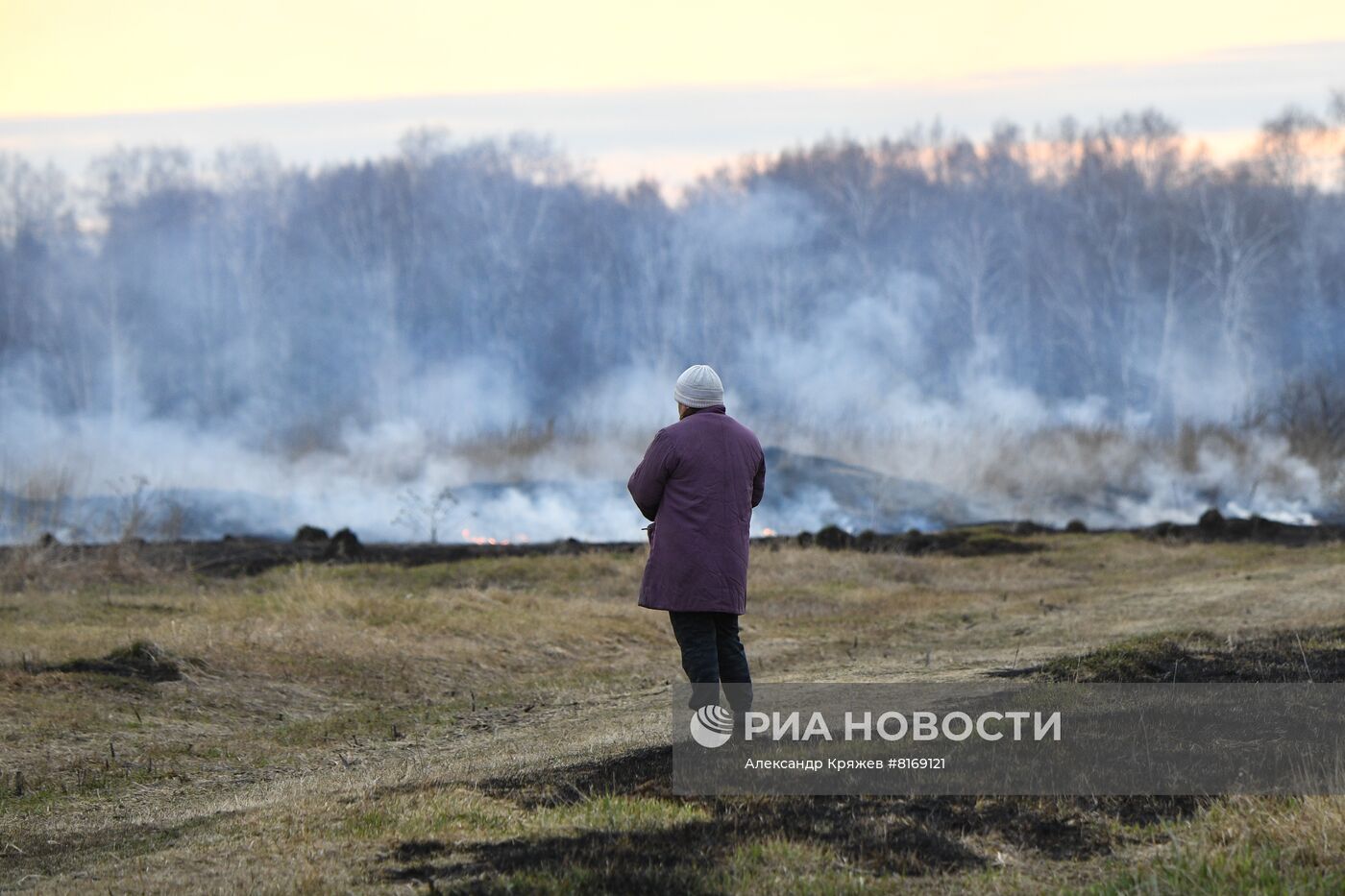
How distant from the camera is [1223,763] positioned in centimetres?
760

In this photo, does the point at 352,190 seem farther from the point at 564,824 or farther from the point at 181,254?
the point at 564,824

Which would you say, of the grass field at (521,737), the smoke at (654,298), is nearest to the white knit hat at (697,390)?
the grass field at (521,737)

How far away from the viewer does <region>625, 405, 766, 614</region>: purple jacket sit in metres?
8.18

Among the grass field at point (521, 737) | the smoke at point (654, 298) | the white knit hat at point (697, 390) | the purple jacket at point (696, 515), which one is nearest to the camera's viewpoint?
the grass field at point (521, 737)

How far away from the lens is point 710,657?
827cm

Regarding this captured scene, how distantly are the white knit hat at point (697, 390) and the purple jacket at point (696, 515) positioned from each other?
4.3 inches

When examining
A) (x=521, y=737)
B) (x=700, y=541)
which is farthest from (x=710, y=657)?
(x=521, y=737)

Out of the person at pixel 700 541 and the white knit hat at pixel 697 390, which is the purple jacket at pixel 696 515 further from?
the white knit hat at pixel 697 390

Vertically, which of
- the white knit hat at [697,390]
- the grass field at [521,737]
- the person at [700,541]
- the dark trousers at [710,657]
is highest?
the white knit hat at [697,390]

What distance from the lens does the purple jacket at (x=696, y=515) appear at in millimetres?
8180

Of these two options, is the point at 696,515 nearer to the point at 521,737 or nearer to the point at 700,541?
the point at 700,541

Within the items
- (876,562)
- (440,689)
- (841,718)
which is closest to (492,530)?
(876,562)

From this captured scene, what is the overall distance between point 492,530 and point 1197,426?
89.2 ft

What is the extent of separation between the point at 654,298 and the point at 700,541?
5316 cm
